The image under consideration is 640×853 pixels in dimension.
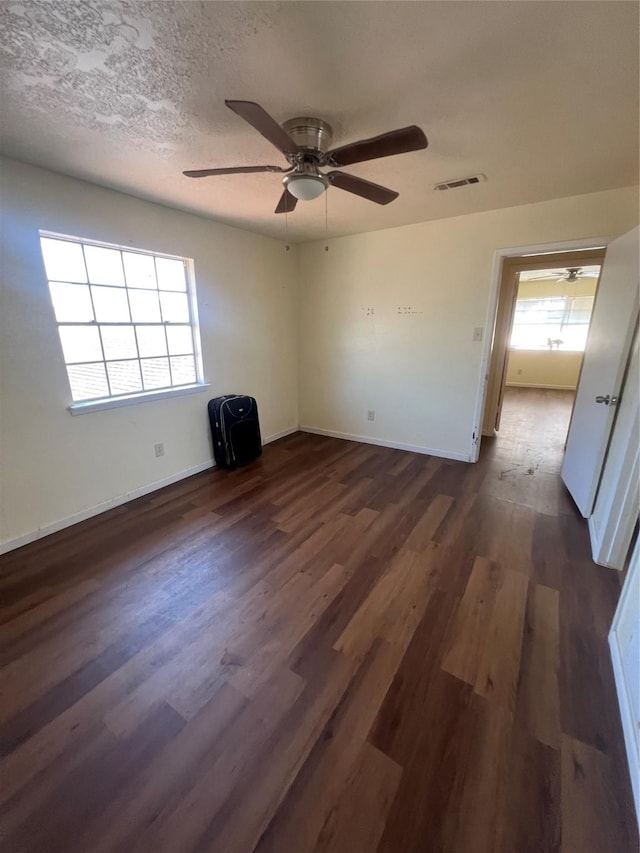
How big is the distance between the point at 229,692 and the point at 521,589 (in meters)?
1.63

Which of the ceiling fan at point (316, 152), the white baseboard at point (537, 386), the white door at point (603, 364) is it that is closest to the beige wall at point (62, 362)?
the ceiling fan at point (316, 152)

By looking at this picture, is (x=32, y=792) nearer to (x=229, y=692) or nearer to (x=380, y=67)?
(x=229, y=692)

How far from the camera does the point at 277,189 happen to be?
2498 millimetres

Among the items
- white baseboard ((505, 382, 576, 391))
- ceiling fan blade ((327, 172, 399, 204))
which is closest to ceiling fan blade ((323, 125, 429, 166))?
ceiling fan blade ((327, 172, 399, 204))

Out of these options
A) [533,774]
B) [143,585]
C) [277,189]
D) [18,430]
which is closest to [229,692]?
[143,585]

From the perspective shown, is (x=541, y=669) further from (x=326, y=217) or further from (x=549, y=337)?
(x=549, y=337)

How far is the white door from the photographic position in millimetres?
2250

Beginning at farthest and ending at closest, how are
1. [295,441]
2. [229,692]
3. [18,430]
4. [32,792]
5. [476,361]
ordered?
[295,441], [476,361], [18,430], [229,692], [32,792]

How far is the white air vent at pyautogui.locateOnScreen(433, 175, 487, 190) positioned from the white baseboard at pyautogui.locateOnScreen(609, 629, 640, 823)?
2.82 metres

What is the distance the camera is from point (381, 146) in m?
1.48

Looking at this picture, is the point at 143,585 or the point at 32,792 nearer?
the point at 32,792

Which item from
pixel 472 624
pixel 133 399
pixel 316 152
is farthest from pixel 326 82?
pixel 472 624

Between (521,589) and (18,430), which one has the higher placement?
(18,430)

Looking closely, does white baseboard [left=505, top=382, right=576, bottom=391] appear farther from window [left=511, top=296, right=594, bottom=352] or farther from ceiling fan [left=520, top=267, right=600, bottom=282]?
ceiling fan [left=520, top=267, right=600, bottom=282]
